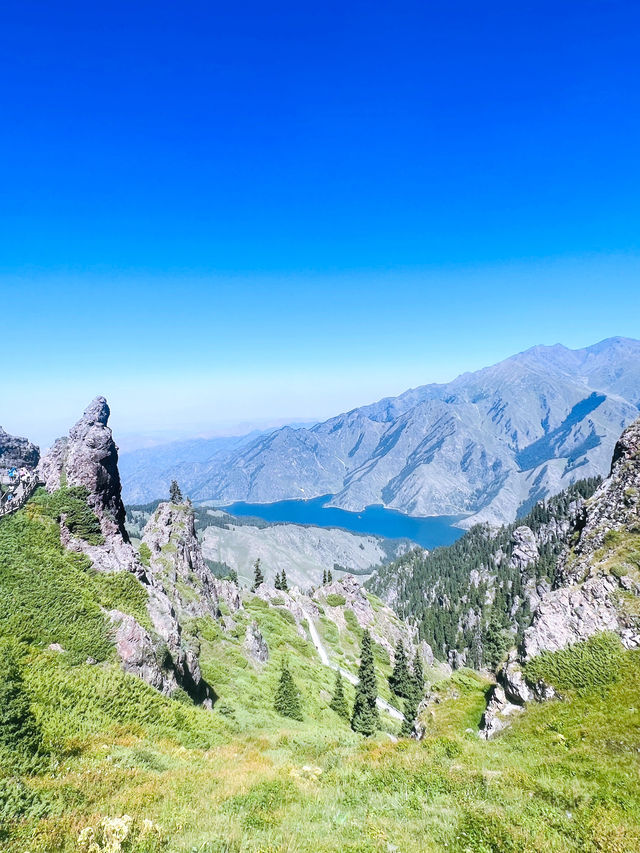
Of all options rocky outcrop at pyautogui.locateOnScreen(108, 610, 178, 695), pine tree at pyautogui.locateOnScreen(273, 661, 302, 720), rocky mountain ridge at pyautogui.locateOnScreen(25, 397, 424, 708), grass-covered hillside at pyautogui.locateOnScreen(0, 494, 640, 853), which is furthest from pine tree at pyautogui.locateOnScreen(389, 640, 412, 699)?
rocky outcrop at pyautogui.locateOnScreen(108, 610, 178, 695)

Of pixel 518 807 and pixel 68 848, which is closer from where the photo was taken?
pixel 68 848

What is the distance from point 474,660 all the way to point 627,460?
15560 centimetres

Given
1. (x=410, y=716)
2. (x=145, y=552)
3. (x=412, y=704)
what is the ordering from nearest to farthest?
(x=145, y=552)
(x=410, y=716)
(x=412, y=704)

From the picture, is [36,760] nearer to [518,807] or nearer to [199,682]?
[518,807]

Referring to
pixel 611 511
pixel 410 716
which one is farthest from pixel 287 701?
pixel 611 511

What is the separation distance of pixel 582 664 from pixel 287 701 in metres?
32.0

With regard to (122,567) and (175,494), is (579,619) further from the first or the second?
(175,494)

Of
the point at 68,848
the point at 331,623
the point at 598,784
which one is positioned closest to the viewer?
the point at 68,848

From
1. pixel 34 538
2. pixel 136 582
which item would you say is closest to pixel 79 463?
pixel 34 538

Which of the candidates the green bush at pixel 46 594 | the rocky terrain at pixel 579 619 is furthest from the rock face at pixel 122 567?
the rocky terrain at pixel 579 619

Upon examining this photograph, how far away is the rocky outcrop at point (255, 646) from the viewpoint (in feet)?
181

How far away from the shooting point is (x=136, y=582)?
31859 mm

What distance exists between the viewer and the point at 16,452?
76000 mm

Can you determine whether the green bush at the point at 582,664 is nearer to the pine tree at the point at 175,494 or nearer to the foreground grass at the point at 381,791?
the foreground grass at the point at 381,791
